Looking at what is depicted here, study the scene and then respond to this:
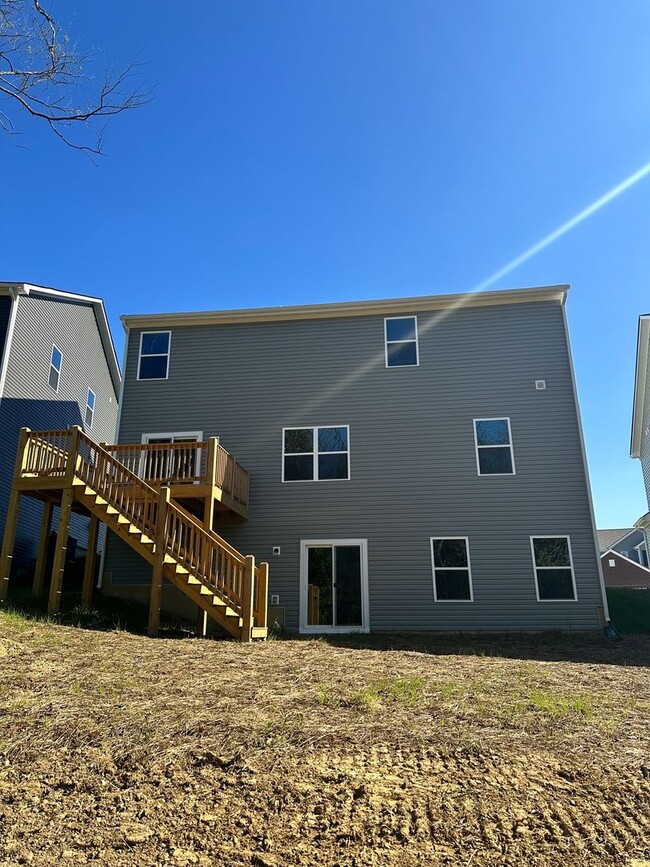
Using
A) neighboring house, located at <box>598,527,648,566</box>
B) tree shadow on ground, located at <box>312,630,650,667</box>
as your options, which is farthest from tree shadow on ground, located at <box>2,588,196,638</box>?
neighboring house, located at <box>598,527,648,566</box>

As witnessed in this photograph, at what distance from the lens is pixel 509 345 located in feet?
45.5

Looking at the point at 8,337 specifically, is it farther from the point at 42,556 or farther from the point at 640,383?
the point at 640,383

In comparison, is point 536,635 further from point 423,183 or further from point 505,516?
point 423,183

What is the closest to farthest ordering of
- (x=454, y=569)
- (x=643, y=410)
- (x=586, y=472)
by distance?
1. (x=454, y=569)
2. (x=586, y=472)
3. (x=643, y=410)

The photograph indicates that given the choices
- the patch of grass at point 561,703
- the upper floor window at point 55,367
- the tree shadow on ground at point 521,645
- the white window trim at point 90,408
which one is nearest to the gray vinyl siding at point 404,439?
the tree shadow on ground at point 521,645

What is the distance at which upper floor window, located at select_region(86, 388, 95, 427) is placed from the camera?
734 inches

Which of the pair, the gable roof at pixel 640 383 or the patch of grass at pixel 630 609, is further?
the gable roof at pixel 640 383

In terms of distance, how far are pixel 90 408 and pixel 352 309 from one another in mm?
9791

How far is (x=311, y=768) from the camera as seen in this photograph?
13.1 ft

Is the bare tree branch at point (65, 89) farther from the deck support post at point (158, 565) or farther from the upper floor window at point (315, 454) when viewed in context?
the upper floor window at point (315, 454)

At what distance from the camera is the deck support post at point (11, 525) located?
9.29m

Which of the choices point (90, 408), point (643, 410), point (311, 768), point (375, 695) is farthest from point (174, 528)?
point (643, 410)

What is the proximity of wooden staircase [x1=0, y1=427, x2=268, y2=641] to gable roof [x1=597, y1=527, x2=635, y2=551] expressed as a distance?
34.7 m

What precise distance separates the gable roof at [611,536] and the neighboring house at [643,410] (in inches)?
793
